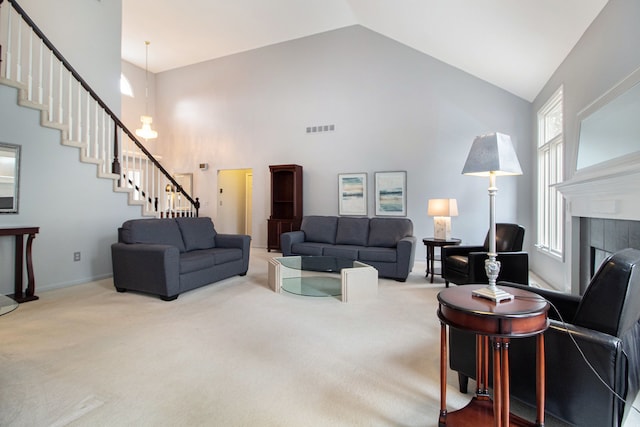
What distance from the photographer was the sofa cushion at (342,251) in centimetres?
479

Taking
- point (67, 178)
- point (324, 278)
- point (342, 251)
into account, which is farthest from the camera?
point (342, 251)

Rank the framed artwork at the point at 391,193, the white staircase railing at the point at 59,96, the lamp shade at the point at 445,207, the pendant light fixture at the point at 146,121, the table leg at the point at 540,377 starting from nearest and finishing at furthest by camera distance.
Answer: the table leg at the point at 540,377 → the white staircase railing at the point at 59,96 → the lamp shade at the point at 445,207 → the framed artwork at the point at 391,193 → the pendant light fixture at the point at 146,121

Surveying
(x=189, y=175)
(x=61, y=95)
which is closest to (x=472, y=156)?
(x=61, y=95)

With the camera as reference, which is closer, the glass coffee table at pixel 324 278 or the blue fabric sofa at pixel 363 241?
the glass coffee table at pixel 324 278

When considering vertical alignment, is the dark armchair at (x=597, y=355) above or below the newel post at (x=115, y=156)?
below

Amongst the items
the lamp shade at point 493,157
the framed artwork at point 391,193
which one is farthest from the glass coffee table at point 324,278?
the lamp shade at point 493,157

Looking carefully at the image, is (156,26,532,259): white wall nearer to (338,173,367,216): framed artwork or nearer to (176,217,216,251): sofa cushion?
(338,173,367,216): framed artwork

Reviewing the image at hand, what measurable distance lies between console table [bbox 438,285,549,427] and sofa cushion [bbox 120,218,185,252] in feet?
12.3

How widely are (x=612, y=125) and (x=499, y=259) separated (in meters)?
1.54

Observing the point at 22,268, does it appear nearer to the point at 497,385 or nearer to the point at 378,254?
the point at 378,254

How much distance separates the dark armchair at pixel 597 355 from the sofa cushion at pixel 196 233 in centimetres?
411

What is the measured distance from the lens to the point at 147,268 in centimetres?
349

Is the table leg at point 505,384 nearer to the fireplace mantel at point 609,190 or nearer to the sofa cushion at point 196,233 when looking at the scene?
the fireplace mantel at point 609,190

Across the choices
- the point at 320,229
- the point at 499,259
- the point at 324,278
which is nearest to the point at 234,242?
the point at 324,278
